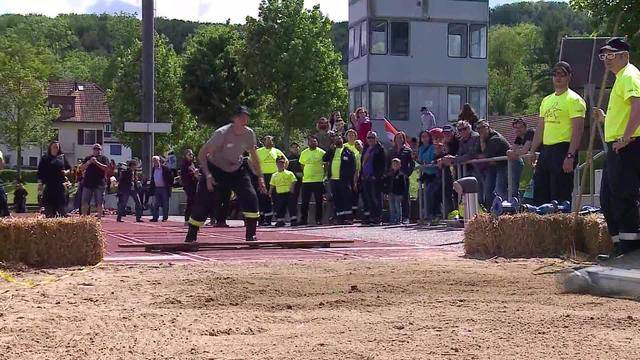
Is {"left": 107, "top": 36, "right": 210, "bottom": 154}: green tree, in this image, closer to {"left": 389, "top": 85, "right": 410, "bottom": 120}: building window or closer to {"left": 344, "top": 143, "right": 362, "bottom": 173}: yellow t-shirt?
{"left": 389, "top": 85, "right": 410, "bottom": 120}: building window

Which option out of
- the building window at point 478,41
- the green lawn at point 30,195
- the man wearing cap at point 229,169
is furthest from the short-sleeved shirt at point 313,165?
the green lawn at point 30,195

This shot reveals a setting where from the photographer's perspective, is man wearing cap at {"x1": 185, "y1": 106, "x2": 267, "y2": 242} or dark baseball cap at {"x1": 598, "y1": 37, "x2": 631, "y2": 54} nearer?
dark baseball cap at {"x1": 598, "y1": 37, "x2": 631, "y2": 54}

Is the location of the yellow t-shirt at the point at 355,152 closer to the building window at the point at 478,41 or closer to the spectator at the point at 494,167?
the spectator at the point at 494,167

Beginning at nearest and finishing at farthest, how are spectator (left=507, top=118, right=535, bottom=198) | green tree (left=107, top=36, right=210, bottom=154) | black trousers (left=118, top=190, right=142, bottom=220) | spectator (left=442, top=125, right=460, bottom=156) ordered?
spectator (left=507, top=118, right=535, bottom=198) → spectator (left=442, top=125, right=460, bottom=156) → black trousers (left=118, top=190, right=142, bottom=220) → green tree (left=107, top=36, right=210, bottom=154)

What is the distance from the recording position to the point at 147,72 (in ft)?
87.5

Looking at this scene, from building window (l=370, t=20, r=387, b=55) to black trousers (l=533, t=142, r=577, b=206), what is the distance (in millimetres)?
33029

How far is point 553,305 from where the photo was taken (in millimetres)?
6297

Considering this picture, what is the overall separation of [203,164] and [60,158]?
20.4ft

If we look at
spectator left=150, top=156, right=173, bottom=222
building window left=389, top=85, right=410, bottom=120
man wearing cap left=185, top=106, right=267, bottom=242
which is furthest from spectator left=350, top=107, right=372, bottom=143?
building window left=389, top=85, right=410, bottom=120

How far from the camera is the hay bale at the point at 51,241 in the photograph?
922cm

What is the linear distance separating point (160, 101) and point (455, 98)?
2754 centimetres

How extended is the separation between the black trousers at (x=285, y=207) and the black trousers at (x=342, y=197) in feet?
3.79

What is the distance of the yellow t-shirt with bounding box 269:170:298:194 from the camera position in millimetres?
19766

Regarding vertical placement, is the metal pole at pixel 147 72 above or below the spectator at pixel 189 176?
above
